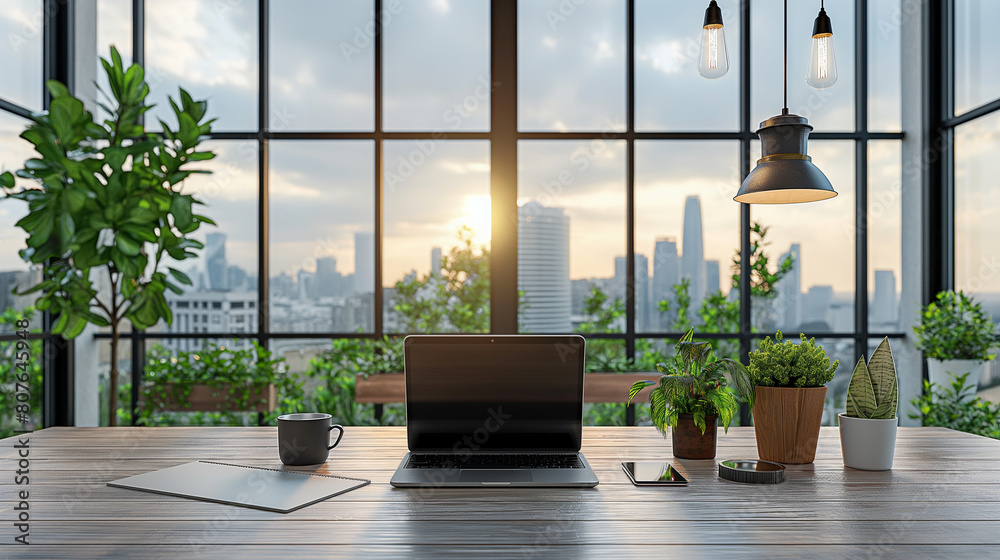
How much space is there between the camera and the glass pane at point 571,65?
12.0ft

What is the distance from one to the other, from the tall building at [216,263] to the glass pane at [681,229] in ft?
8.23

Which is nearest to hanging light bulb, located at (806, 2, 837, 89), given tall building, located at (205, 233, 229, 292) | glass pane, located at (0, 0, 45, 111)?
tall building, located at (205, 233, 229, 292)

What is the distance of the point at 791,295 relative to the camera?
3.70m

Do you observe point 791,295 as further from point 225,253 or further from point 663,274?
point 225,253

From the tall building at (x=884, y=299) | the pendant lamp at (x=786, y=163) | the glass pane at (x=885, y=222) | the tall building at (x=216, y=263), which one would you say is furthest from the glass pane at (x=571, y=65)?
the pendant lamp at (x=786, y=163)

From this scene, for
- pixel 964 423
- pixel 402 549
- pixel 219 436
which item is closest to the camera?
pixel 402 549

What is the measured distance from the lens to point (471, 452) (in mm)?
1317

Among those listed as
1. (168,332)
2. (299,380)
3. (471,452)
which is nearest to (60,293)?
(168,332)

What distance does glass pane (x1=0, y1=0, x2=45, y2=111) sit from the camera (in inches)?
119

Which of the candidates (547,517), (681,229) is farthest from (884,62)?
(547,517)

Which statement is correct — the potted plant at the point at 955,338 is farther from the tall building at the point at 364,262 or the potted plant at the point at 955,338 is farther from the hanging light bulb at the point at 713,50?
the tall building at the point at 364,262

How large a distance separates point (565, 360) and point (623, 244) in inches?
97.0

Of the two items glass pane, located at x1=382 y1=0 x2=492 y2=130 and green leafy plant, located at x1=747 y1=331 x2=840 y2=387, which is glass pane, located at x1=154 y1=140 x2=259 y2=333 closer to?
glass pane, located at x1=382 y1=0 x2=492 y2=130

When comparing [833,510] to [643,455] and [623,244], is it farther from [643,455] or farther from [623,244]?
[623,244]
